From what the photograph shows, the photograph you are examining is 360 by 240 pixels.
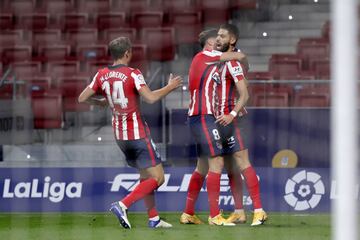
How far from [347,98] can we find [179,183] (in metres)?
5.94

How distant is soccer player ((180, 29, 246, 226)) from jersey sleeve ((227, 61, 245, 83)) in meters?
0.12

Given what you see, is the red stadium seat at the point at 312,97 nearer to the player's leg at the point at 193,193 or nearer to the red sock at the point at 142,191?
the player's leg at the point at 193,193

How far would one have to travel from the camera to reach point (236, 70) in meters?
6.91

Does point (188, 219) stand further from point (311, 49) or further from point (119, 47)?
point (311, 49)

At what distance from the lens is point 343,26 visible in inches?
104

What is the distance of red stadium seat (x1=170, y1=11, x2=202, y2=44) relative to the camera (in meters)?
10.9

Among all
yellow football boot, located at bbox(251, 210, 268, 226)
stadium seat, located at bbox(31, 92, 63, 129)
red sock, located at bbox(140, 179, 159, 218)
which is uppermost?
stadium seat, located at bbox(31, 92, 63, 129)

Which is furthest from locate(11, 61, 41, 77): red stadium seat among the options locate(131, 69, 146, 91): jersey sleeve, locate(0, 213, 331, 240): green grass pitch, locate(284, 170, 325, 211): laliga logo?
locate(131, 69, 146, 91): jersey sleeve

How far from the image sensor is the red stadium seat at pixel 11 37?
11.7 metres

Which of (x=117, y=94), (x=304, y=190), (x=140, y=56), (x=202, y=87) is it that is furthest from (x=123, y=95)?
(x=140, y=56)

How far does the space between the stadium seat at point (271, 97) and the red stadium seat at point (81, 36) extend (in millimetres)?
2890

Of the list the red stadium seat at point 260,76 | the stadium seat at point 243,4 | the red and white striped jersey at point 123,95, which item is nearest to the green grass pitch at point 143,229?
the red and white striped jersey at point 123,95

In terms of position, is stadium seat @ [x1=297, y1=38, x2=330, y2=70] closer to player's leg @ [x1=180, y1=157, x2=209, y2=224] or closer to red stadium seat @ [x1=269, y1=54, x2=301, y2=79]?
red stadium seat @ [x1=269, y1=54, x2=301, y2=79]

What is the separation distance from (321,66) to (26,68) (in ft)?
Result: 10.5
